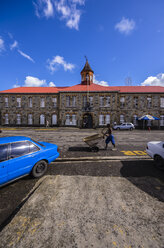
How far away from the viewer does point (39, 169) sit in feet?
12.4

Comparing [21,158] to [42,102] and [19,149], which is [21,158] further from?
[42,102]

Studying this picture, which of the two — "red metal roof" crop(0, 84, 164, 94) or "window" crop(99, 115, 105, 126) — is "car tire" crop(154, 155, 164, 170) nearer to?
"window" crop(99, 115, 105, 126)

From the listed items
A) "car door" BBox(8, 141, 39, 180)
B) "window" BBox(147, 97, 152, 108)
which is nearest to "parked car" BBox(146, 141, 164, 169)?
"car door" BBox(8, 141, 39, 180)

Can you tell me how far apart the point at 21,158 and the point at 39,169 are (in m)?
0.89

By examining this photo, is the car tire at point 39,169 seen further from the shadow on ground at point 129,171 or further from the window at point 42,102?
the window at point 42,102

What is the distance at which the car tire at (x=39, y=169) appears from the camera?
140 inches

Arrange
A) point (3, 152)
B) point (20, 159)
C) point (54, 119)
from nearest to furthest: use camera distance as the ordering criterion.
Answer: point (3, 152) < point (20, 159) < point (54, 119)

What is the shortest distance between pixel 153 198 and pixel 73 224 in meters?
2.22

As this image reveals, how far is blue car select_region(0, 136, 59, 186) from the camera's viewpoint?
2.89m

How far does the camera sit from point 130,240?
5.64 feet

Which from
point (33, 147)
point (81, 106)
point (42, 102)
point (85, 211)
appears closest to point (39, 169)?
point (33, 147)

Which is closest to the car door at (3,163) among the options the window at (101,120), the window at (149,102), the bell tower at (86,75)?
the window at (101,120)

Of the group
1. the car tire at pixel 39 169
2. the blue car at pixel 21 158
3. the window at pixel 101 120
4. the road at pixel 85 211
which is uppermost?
the window at pixel 101 120

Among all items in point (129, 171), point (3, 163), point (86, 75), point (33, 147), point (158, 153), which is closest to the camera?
point (3, 163)
